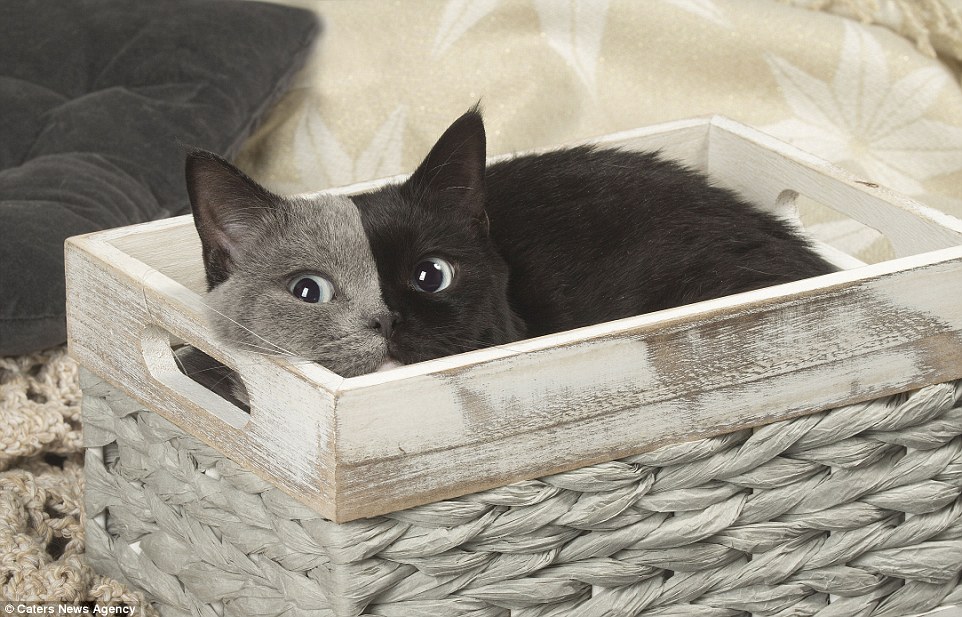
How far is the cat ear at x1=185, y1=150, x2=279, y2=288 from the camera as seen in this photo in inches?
33.7

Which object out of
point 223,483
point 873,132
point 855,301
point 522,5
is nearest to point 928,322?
point 855,301

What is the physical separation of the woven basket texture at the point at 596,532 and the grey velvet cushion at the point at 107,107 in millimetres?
313

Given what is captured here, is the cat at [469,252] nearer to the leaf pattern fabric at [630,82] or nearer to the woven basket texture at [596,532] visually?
the woven basket texture at [596,532]

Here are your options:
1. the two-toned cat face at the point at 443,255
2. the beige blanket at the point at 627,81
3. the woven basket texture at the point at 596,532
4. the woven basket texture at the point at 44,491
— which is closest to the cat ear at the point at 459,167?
the two-toned cat face at the point at 443,255

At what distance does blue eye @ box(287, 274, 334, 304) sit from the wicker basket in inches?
2.6

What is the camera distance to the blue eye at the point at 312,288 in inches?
33.8

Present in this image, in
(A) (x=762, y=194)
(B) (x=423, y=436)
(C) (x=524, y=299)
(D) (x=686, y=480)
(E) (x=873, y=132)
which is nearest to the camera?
(B) (x=423, y=436)

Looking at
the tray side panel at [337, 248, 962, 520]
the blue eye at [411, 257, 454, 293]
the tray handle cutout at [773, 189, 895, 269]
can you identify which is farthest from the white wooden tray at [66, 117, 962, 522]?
the tray handle cutout at [773, 189, 895, 269]

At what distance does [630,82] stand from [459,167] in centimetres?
90

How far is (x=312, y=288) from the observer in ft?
2.82

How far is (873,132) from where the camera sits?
1.73 m

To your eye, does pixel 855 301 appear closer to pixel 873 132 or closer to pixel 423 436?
pixel 423 436

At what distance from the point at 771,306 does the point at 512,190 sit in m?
0.34

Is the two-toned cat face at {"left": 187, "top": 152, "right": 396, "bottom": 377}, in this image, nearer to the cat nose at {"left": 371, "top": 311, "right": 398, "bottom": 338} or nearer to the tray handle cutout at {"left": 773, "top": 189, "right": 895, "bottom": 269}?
the cat nose at {"left": 371, "top": 311, "right": 398, "bottom": 338}
